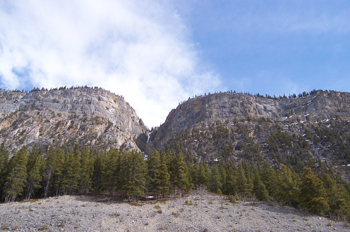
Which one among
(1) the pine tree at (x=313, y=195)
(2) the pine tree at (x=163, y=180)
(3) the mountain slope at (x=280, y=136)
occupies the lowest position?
(1) the pine tree at (x=313, y=195)

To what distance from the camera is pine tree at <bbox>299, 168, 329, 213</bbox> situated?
28266mm

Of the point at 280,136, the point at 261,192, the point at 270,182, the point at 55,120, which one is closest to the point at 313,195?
the point at 261,192

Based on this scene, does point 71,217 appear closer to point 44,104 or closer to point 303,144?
point 303,144

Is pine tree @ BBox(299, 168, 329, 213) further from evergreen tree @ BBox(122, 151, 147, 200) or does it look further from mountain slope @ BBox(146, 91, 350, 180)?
mountain slope @ BBox(146, 91, 350, 180)

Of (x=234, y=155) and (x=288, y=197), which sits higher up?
(x=234, y=155)

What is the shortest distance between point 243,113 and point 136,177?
170 m

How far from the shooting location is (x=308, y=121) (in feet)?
513

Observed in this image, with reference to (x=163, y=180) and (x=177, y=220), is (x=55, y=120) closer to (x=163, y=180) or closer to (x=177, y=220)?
(x=163, y=180)

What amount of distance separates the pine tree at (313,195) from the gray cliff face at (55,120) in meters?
127

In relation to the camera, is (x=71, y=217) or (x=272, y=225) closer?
(x=272, y=225)

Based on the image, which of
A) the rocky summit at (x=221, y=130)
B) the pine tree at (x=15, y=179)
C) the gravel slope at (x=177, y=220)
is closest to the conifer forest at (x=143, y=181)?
the pine tree at (x=15, y=179)

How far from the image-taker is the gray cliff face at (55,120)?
141375mm

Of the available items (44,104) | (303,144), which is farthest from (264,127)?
(44,104)

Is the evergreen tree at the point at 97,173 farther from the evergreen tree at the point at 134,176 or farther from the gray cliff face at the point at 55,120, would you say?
the gray cliff face at the point at 55,120
